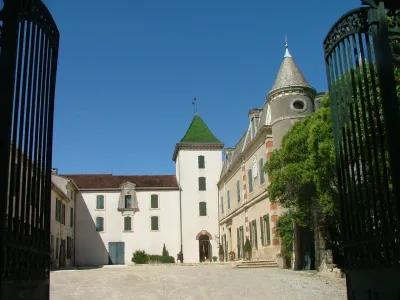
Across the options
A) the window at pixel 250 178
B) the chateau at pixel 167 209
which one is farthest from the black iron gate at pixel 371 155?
the chateau at pixel 167 209

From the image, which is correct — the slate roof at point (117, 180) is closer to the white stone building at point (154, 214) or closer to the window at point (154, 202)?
the white stone building at point (154, 214)

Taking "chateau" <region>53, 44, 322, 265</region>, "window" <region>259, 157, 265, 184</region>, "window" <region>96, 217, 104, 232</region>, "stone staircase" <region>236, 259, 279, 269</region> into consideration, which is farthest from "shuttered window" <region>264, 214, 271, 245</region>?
"window" <region>96, 217, 104, 232</region>

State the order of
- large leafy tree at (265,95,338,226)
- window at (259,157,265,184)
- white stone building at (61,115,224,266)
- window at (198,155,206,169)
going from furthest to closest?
window at (198,155,206,169), white stone building at (61,115,224,266), window at (259,157,265,184), large leafy tree at (265,95,338,226)

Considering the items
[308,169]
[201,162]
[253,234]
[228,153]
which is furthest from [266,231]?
[201,162]

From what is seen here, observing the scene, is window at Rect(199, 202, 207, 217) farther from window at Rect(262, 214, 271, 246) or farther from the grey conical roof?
the grey conical roof

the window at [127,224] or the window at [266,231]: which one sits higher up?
the window at [127,224]

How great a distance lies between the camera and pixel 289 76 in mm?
25844

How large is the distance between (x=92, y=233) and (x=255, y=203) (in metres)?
19.0

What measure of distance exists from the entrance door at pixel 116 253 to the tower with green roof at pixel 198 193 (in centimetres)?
560

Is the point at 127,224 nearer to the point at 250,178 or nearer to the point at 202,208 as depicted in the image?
the point at 202,208

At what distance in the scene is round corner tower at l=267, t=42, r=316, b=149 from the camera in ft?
83.3

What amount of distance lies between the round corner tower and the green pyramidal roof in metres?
20.6

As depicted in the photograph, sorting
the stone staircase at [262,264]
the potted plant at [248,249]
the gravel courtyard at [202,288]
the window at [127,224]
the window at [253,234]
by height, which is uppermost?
the window at [127,224]

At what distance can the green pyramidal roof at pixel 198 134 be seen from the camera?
153ft
